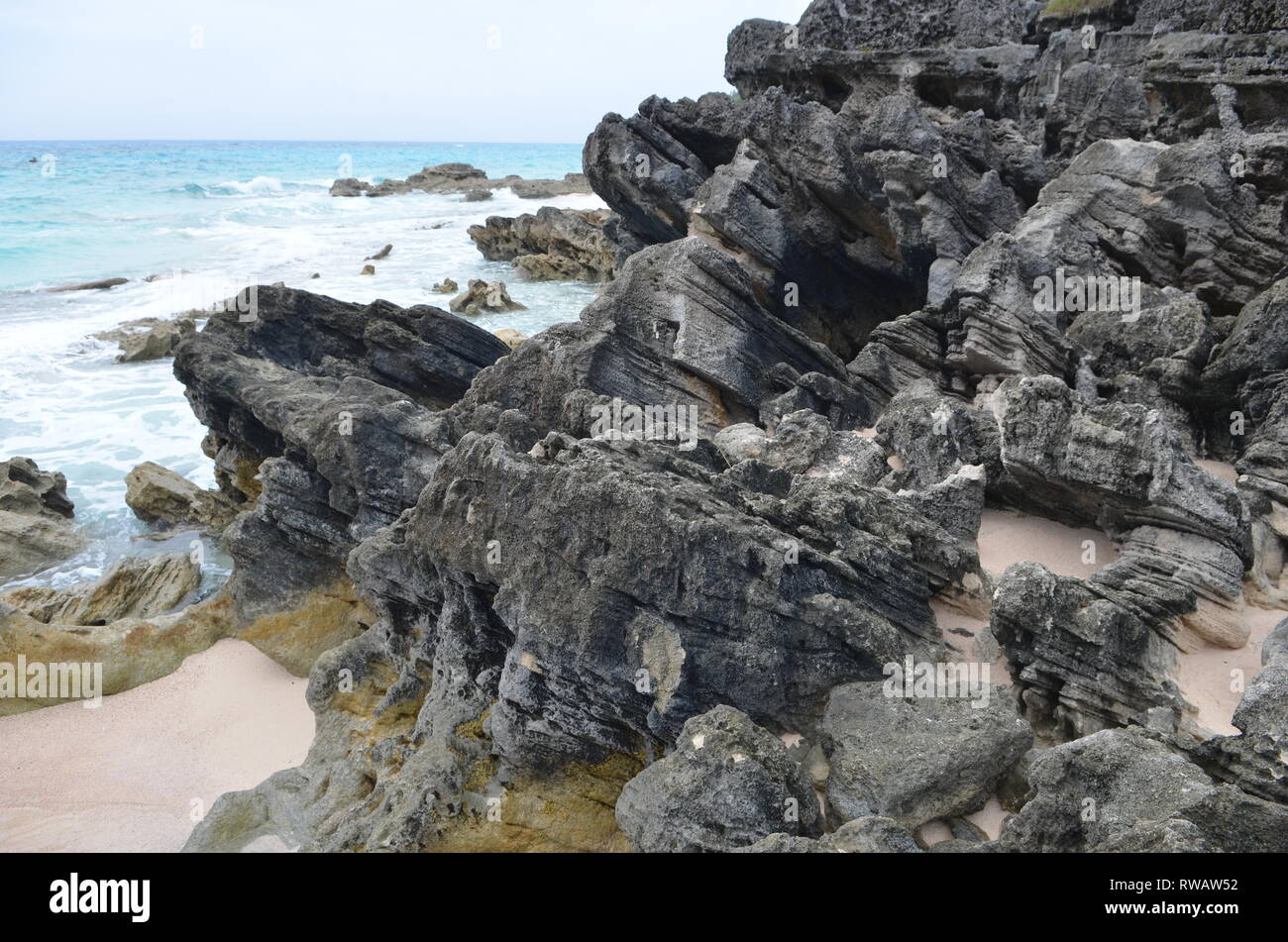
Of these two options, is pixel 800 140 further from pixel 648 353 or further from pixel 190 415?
pixel 190 415

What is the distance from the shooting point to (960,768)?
25.7 feet

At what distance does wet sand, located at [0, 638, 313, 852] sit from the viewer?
429 inches

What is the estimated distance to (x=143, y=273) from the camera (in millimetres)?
49656

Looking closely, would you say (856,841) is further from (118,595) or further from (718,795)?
(118,595)

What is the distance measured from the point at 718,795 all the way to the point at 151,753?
869 cm

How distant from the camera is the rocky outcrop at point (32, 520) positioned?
18.1 meters

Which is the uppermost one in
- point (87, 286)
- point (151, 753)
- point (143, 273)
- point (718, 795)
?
point (143, 273)

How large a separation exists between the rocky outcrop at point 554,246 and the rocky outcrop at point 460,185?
37055mm

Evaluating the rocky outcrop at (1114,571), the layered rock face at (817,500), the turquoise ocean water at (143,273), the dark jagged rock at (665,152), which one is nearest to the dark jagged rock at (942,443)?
the layered rock face at (817,500)

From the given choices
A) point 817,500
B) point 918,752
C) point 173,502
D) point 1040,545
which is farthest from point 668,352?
point 173,502

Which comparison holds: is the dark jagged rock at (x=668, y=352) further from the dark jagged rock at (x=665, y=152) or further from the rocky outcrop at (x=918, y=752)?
the dark jagged rock at (x=665, y=152)

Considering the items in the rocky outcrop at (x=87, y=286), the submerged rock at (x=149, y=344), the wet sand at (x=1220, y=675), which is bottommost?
the wet sand at (x=1220, y=675)

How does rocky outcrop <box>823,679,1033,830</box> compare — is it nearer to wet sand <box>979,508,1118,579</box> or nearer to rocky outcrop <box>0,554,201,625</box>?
wet sand <box>979,508,1118,579</box>

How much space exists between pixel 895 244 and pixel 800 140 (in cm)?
325
